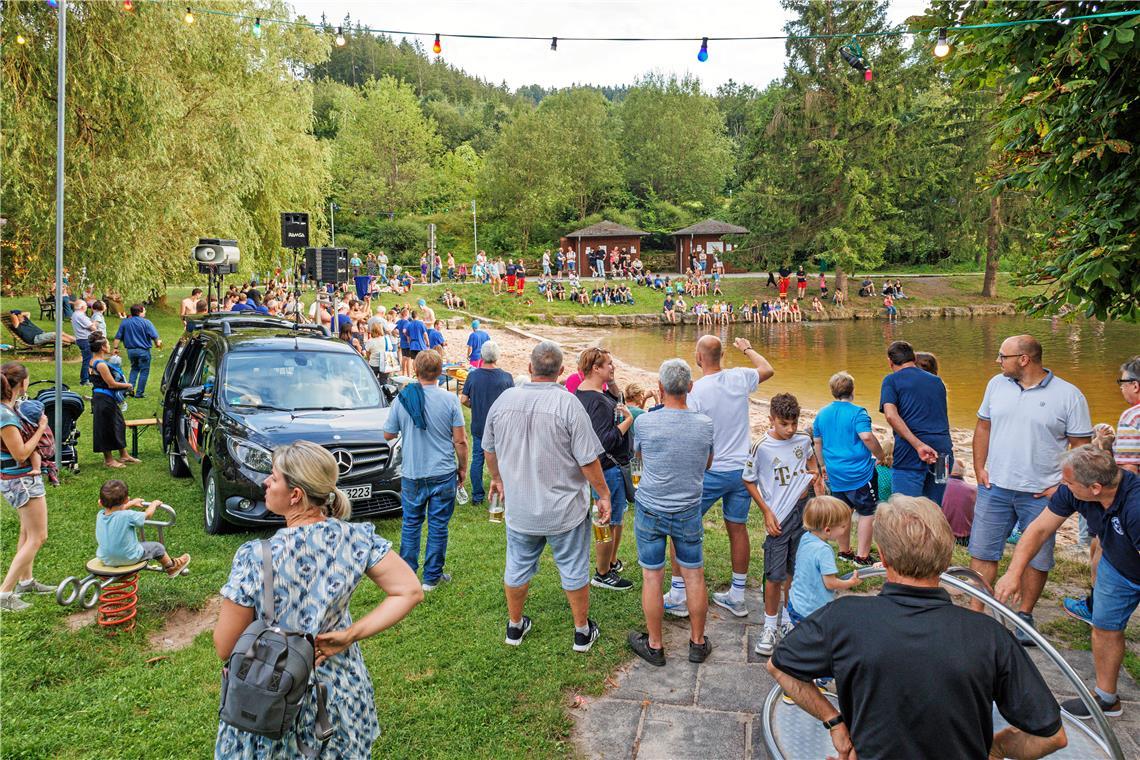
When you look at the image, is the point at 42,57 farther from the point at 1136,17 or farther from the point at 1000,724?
the point at 1000,724

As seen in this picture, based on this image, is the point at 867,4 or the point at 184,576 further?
the point at 867,4

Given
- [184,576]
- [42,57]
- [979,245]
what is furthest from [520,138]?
[184,576]

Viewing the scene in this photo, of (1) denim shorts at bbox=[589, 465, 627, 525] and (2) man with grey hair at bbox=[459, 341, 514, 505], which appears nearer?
(1) denim shorts at bbox=[589, 465, 627, 525]

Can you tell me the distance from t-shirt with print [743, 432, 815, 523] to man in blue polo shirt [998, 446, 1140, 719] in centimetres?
129

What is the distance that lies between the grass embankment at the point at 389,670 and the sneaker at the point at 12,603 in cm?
7

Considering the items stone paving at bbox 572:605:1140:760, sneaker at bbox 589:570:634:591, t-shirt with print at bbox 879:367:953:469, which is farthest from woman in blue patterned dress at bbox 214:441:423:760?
t-shirt with print at bbox 879:367:953:469

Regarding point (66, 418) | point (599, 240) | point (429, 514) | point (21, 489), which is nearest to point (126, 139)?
point (66, 418)

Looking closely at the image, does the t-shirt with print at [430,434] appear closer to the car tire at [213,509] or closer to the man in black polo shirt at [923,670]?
the car tire at [213,509]

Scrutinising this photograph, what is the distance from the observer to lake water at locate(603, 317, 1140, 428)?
19375 millimetres

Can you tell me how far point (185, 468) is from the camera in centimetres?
930

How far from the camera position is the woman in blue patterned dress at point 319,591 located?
8.49 feet

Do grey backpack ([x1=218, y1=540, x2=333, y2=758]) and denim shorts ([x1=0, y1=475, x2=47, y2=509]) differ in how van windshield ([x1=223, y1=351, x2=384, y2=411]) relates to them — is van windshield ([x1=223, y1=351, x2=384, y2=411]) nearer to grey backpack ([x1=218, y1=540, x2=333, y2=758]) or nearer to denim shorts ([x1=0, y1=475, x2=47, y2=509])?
denim shorts ([x1=0, y1=475, x2=47, y2=509])

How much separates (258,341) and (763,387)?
1519 centimetres

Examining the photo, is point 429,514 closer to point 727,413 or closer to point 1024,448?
point 727,413
